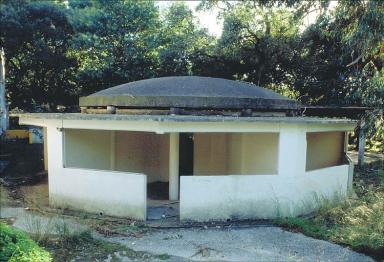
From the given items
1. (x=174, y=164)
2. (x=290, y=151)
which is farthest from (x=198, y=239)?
(x=290, y=151)

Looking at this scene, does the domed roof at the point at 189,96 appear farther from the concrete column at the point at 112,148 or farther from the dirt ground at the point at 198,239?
the dirt ground at the point at 198,239

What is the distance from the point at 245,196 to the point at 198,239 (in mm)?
1869

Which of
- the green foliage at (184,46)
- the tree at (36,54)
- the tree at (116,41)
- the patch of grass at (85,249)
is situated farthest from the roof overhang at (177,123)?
the tree at (36,54)

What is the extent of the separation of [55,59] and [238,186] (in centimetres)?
1592

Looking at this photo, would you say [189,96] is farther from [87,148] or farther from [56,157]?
[56,157]

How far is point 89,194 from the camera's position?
905 centimetres

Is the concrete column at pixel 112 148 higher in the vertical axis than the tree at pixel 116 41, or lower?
lower

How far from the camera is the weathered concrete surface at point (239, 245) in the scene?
6441 mm

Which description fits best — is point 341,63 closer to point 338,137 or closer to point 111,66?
point 338,137

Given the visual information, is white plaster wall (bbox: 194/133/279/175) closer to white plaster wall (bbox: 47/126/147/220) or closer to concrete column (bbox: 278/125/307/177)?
concrete column (bbox: 278/125/307/177)

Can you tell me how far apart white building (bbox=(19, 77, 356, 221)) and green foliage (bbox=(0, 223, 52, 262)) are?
362 centimetres

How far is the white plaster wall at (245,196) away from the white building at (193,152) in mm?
24

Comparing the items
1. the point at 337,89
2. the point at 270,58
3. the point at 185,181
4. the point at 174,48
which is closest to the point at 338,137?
the point at 337,89

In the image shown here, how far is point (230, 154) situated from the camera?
12508 millimetres
